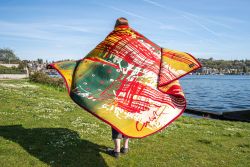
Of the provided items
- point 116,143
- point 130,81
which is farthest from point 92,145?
point 130,81

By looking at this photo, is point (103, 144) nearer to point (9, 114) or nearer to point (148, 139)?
point (148, 139)

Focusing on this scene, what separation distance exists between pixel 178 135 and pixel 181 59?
706cm

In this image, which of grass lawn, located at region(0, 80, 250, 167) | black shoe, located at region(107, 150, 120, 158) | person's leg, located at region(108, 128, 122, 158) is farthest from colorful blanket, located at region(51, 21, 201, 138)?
black shoe, located at region(107, 150, 120, 158)

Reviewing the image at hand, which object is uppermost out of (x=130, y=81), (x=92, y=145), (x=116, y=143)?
(x=130, y=81)

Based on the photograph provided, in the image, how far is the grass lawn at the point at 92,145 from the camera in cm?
1131

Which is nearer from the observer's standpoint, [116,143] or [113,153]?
[116,143]

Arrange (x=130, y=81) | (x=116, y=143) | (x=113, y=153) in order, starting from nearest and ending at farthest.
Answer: (x=130, y=81)
(x=116, y=143)
(x=113, y=153)

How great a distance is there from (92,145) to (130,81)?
404cm

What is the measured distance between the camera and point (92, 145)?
43.0 feet

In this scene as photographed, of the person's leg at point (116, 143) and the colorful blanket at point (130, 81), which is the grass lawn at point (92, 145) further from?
the colorful blanket at point (130, 81)

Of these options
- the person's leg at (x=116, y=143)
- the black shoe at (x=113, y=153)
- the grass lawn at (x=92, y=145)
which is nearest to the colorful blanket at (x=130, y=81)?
the person's leg at (x=116, y=143)

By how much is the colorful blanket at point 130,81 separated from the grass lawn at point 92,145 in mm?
2531

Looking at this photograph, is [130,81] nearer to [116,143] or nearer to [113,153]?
[116,143]

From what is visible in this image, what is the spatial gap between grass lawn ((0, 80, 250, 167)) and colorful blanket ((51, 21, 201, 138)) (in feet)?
8.30
